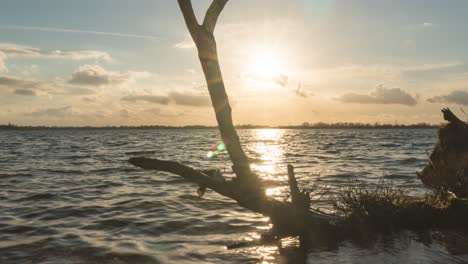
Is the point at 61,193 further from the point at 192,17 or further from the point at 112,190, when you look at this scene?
the point at 192,17

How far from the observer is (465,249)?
8.09m

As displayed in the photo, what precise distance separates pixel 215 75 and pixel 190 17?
110 centimetres

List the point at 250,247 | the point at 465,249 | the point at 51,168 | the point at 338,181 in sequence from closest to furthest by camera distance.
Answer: the point at 465,249 → the point at 250,247 → the point at 338,181 → the point at 51,168

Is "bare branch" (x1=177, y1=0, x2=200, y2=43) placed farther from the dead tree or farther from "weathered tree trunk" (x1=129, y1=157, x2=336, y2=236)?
"weathered tree trunk" (x1=129, y1=157, x2=336, y2=236)

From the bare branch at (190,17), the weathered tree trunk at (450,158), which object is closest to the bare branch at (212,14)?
the bare branch at (190,17)

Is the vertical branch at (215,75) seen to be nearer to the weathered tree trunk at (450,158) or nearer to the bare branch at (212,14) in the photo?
the bare branch at (212,14)

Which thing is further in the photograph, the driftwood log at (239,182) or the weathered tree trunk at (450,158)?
the weathered tree trunk at (450,158)

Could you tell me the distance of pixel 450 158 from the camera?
1259 centimetres

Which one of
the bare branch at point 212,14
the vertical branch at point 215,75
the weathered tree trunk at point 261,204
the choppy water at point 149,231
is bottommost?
the choppy water at point 149,231

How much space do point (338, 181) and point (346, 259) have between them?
11.5 m

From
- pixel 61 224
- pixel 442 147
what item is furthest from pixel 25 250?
pixel 442 147

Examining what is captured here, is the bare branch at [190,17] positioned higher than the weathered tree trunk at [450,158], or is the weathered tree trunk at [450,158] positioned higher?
the bare branch at [190,17]

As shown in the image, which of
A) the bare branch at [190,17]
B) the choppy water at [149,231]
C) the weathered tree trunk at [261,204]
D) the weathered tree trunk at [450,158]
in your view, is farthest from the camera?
the weathered tree trunk at [450,158]

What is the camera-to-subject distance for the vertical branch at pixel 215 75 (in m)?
7.40
